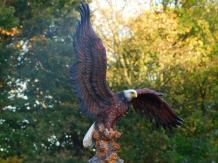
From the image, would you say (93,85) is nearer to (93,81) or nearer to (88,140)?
(93,81)

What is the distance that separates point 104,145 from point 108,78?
29.8 ft

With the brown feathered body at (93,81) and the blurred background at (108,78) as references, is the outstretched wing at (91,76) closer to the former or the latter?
the brown feathered body at (93,81)

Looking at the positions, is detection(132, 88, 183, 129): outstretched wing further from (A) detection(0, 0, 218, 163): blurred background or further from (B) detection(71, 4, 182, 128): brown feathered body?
(A) detection(0, 0, 218, 163): blurred background

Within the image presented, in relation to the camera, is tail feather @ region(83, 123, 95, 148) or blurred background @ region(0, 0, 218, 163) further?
blurred background @ region(0, 0, 218, 163)

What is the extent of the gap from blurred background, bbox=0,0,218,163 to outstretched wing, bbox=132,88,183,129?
6938 millimetres

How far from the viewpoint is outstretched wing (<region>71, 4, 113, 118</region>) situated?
268 inches

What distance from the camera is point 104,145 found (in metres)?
6.70

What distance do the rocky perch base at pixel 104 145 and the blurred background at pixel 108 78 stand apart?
25.9ft

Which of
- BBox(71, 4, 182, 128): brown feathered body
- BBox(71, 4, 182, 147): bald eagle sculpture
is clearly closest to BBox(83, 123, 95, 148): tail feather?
BBox(71, 4, 182, 147): bald eagle sculpture

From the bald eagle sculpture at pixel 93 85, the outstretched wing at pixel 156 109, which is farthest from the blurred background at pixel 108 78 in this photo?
the bald eagle sculpture at pixel 93 85

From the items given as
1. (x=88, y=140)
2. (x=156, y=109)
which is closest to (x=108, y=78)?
(x=156, y=109)

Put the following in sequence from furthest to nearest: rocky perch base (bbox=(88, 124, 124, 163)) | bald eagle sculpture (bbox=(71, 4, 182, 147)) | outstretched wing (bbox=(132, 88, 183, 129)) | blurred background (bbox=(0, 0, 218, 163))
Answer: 1. blurred background (bbox=(0, 0, 218, 163))
2. outstretched wing (bbox=(132, 88, 183, 129))
3. bald eagle sculpture (bbox=(71, 4, 182, 147))
4. rocky perch base (bbox=(88, 124, 124, 163))

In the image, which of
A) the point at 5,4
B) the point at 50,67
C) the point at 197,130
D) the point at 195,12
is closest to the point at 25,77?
the point at 50,67

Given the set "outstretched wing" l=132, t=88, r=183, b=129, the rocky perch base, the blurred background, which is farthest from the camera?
the blurred background
